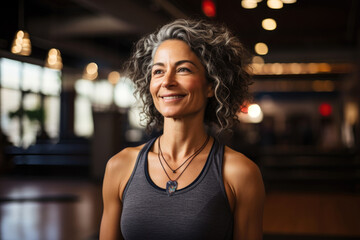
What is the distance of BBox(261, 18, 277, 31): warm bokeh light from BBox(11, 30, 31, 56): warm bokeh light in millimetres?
3996

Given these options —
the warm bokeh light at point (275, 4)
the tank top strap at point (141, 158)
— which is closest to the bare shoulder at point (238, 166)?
the tank top strap at point (141, 158)

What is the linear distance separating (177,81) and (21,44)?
5.00 meters

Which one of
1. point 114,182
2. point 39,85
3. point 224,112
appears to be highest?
point 39,85

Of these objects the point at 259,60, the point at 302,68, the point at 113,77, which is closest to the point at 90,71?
the point at 113,77

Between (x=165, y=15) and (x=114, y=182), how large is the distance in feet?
26.6

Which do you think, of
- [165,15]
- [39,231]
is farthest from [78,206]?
[165,15]

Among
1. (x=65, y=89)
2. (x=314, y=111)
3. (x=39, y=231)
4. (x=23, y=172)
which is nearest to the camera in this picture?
(x=39, y=231)

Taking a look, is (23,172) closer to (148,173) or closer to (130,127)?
(130,127)

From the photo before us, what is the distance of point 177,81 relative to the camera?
4.11 ft

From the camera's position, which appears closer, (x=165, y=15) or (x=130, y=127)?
(x=165, y=15)

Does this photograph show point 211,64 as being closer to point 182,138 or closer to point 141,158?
point 182,138

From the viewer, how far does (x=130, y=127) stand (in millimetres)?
19000

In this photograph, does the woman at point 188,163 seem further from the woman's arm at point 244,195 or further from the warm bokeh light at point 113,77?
the warm bokeh light at point 113,77

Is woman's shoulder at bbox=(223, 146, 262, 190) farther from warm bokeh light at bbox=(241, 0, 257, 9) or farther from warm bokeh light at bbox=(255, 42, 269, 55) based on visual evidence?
warm bokeh light at bbox=(255, 42, 269, 55)
